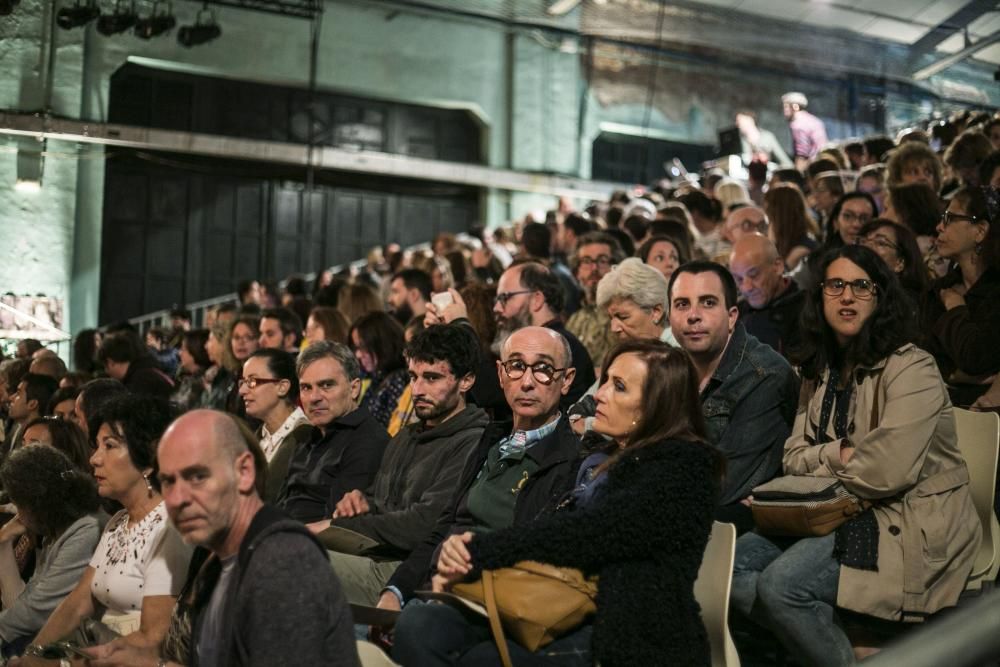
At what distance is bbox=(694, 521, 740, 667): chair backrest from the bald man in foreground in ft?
3.41

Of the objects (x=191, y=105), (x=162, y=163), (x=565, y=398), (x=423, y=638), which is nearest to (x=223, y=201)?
(x=162, y=163)

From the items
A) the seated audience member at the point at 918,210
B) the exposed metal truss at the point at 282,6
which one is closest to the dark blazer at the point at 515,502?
the seated audience member at the point at 918,210

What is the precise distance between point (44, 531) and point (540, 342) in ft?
6.80

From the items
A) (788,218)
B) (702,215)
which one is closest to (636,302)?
(788,218)

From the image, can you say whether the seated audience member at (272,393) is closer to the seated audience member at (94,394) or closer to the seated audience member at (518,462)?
the seated audience member at (94,394)

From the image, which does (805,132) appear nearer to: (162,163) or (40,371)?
(162,163)

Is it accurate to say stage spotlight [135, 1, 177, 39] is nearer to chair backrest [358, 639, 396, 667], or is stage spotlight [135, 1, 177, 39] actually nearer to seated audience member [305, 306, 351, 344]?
seated audience member [305, 306, 351, 344]

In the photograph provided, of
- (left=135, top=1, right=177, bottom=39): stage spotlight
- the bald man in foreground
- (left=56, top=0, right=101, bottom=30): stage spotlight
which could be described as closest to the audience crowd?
the bald man in foreground

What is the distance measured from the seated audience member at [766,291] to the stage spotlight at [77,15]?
534 cm

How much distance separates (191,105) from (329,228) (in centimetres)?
322

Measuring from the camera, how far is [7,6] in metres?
6.84

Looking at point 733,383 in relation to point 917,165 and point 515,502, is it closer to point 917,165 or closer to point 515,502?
point 515,502

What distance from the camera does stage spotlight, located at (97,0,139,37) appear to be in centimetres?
791

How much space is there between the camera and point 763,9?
43.2 feet
